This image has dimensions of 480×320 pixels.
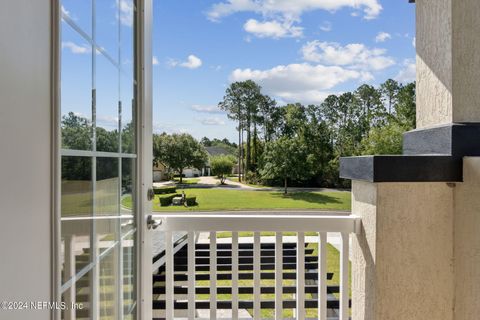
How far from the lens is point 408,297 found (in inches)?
46.3

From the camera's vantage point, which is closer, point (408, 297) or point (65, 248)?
point (65, 248)

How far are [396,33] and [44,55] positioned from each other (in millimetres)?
3532

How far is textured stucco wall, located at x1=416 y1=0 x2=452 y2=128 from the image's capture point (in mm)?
1176

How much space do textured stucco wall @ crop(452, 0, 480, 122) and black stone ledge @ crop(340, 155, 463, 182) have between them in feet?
0.61

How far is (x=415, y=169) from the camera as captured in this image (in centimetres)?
115

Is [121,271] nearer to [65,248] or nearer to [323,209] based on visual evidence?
[65,248]

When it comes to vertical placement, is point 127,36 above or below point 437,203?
above

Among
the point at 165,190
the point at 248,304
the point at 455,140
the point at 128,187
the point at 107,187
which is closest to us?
the point at 107,187

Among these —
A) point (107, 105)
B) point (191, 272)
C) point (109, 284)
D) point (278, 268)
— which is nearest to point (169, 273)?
point (191, 272)

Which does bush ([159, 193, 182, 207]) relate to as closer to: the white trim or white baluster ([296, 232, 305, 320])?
the white trim

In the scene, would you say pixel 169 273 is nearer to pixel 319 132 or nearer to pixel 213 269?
pixel 213 269

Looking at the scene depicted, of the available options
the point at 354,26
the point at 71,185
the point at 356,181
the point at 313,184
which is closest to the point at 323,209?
the point at 313,184

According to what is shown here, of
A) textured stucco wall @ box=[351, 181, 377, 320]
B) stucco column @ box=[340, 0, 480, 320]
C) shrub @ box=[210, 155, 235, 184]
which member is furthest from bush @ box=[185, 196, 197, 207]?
stucco column @ box=[340, 0, 480, 320]

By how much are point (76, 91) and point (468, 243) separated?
138cm
